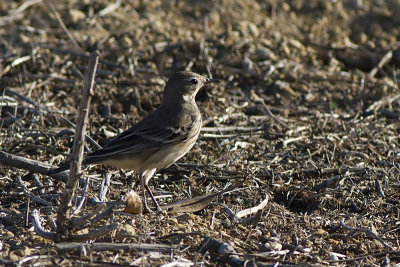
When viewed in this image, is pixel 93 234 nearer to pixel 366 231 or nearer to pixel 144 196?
pixel 144 196

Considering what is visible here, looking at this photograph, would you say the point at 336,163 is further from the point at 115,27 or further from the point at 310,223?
the point at 115,27

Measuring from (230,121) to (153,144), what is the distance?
6.76ft

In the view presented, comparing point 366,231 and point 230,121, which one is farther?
point 230,121

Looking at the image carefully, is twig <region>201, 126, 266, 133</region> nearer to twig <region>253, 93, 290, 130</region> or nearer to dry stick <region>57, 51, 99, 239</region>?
twig <region>253, 93, 290, 130</region>

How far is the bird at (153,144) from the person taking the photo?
643cm

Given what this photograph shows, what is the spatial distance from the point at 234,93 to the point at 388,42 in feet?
12.7

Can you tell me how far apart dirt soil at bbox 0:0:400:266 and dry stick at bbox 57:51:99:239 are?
0.27m

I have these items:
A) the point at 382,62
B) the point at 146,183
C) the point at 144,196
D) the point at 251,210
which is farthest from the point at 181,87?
the point at 382,62

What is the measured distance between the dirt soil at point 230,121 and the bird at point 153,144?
349mm

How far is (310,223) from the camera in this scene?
628 cm

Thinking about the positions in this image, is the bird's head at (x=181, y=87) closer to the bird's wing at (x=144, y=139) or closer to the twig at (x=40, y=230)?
the bird's wing at (x=144, y=139)

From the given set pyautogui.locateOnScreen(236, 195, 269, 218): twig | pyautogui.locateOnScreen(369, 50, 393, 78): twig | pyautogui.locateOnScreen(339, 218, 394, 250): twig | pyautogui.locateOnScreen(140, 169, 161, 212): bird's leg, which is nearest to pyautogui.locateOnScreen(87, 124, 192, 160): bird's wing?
pyautogui.locateOnScreen(140, 169, 161, 212): bird's leg

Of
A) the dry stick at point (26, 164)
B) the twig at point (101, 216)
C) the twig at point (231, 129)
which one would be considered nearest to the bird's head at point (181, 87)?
the twig at point (231, 129)

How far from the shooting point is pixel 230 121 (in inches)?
336
